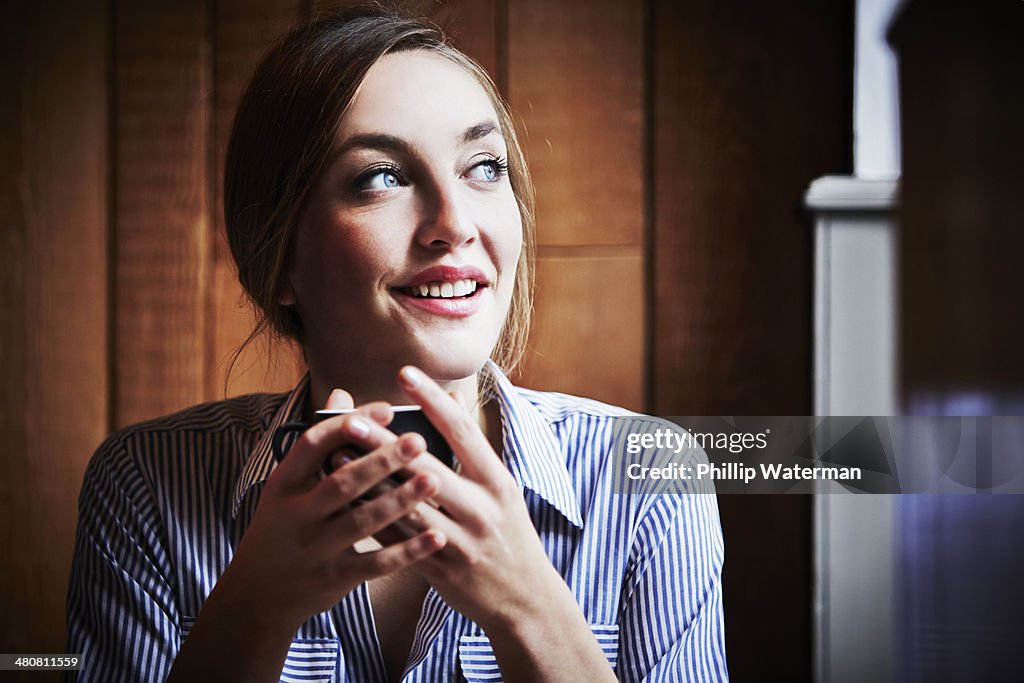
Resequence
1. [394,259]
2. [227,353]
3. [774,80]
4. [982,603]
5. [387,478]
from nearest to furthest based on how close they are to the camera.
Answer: [387,478], [394,259], [982,603], [774,80], [227,353]

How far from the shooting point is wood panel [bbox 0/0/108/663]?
165cm

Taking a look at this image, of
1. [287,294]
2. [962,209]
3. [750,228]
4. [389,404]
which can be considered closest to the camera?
[389,404]

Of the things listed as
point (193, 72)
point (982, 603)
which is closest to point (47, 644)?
point (193, 72)

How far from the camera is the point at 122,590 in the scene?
35.0 inches

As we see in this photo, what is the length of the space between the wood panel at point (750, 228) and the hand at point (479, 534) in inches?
35.1

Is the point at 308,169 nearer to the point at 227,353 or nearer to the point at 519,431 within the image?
the point at 519,431

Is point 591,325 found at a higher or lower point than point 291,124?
lower

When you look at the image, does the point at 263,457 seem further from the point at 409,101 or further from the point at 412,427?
the point at 409,101

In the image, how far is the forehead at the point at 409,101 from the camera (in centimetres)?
87

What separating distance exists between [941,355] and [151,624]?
1.17m

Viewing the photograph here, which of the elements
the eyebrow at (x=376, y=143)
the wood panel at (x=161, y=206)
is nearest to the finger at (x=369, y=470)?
the eyebrow at (x=376, y=143)

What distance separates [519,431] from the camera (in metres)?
0.95

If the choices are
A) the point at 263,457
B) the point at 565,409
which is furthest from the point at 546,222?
the point at 263,457

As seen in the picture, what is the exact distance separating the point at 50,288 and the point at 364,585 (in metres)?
1.16
